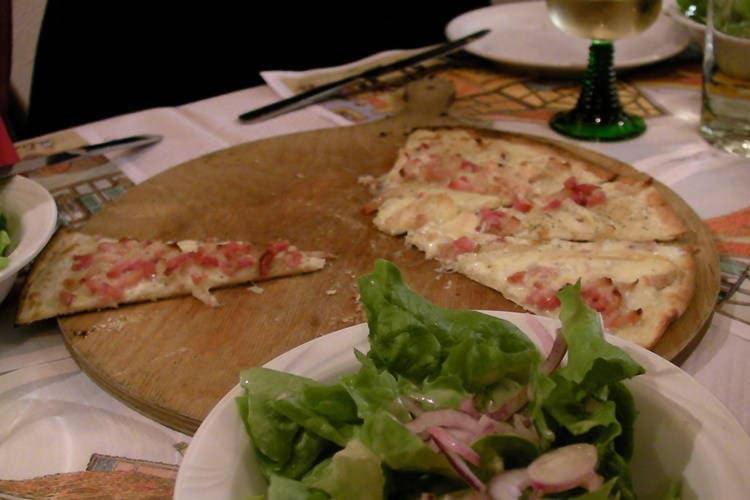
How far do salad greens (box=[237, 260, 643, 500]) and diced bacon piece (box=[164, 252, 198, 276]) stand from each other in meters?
0.62

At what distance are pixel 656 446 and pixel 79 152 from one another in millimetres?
1300

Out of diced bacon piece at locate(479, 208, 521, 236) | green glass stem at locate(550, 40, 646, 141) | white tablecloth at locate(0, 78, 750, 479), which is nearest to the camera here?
white tablecloth at locate(0, 78, 750, 479)

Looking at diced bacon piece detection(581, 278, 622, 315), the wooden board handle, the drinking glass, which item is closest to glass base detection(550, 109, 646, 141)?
the drinking glass

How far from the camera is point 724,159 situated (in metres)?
1.60

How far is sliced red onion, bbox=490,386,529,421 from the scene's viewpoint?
625mm

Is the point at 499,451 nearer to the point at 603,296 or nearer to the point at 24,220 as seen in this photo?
the point at 603,296

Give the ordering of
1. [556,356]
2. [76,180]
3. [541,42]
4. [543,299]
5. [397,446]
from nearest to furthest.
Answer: [397,446], [556,356], [543,299], [76,180], [541,42]

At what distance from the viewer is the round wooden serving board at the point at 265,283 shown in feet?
3.44

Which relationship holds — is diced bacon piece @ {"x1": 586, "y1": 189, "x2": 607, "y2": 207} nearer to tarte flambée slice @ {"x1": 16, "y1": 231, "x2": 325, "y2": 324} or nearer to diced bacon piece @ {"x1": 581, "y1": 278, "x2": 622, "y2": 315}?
diced bacon piece @ {"x1": 581, "y1": 278, "x2": 622, "y2": 315}

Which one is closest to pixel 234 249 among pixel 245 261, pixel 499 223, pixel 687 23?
pixel 245 261

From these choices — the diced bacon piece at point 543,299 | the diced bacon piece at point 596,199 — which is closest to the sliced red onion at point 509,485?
the diced bacon piece at point 543,299

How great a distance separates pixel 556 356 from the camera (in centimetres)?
67

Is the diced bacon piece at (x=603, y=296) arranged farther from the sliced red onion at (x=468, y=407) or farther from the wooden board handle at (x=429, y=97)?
the wooden board handle at (x=429, y=97)

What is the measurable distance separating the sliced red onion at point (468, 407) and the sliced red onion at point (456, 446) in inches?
1.4
